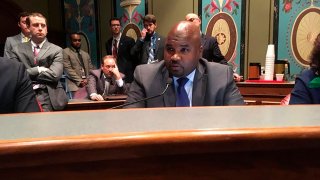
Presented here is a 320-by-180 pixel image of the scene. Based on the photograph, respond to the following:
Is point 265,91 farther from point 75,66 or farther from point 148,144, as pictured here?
point 148,144

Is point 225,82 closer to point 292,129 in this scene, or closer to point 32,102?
point 32,102

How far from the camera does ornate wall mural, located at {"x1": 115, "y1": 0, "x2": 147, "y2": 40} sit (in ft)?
18.3

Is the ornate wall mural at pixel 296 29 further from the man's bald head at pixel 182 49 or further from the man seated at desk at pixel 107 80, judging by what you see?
the man's bald head at pixel 182 49

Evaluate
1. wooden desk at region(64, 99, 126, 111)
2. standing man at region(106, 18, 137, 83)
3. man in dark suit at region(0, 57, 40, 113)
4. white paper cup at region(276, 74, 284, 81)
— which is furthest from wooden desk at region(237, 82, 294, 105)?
man in dark suit at region(0, 57, 40, 113)

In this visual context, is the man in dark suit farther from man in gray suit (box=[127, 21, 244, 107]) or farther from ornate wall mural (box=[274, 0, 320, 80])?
ornate wall mural (box=[274, 0, 320, 80])

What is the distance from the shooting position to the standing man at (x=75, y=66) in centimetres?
488

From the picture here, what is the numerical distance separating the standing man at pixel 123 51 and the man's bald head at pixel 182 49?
2.97 metres

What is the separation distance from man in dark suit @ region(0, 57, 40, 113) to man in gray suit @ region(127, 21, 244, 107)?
0.45 metres

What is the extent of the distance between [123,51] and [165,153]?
433 cm

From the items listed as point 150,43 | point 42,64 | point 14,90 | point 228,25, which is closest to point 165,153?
point 14,90

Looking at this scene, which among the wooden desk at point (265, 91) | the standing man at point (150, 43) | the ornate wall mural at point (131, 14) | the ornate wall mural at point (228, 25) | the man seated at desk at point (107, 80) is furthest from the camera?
the ornate wall mural at point (131, 14)

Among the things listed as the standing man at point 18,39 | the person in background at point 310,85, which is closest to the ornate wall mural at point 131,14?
the standing man at point 18,39

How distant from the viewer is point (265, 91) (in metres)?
3.54

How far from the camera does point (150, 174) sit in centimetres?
56
